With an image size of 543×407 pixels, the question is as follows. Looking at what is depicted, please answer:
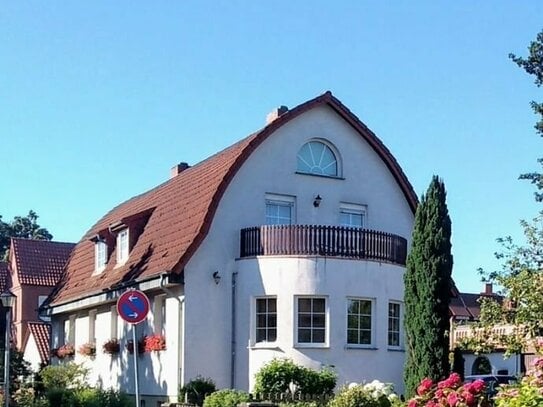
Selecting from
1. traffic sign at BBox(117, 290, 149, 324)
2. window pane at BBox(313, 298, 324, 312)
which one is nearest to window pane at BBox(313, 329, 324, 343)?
window pane at BBox(313, 298, 324, 312)

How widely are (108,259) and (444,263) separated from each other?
564 inches

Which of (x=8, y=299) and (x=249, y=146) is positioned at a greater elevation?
(x=249, y=146)

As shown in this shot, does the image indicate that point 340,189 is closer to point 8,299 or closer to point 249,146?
point 249,146

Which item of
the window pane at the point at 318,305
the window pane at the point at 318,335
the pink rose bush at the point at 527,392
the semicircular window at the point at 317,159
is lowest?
the window pane at the point at 318,335

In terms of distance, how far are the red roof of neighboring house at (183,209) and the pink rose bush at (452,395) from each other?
1279 cm

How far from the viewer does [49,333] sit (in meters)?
40.5

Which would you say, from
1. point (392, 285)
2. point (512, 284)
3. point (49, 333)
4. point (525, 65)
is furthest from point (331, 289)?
point (49, 333)

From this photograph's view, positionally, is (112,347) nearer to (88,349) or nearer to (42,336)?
(88,349)

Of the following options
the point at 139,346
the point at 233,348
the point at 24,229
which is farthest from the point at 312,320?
the point at 24,229

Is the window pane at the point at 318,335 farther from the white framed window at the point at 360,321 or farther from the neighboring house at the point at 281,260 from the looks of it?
the white framed window at the point at 360,321

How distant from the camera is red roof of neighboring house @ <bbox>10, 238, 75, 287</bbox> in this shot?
48781 millimetres

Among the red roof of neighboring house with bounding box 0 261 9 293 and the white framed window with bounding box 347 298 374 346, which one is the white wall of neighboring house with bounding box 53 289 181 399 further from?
the red roof of neighboring house with bounding box 0 261 9 293

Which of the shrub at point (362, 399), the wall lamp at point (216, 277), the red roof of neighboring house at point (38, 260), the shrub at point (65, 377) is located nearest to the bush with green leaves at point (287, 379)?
the wall lamp at point (216, 277)

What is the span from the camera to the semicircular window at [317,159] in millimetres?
27609
